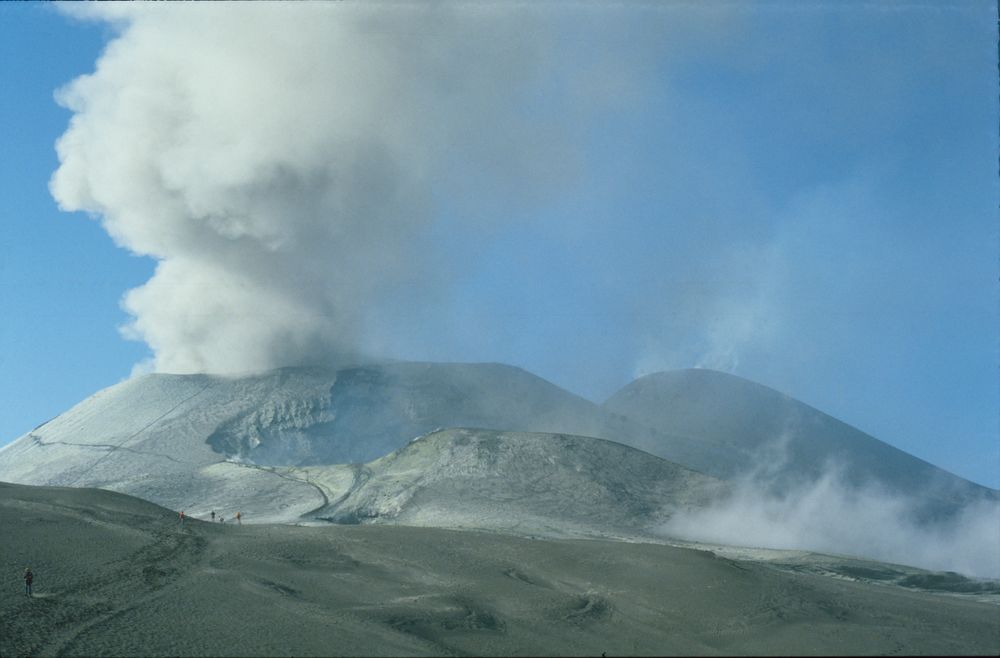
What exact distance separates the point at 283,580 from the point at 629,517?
3378 cm

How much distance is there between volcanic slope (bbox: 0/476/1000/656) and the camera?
31578 mm

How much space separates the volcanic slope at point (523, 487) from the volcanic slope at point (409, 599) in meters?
14.0

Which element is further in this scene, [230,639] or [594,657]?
[230,639]

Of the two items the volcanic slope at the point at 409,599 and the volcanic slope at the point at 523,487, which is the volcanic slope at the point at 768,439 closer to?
the volcanic slope at the point at 523,487

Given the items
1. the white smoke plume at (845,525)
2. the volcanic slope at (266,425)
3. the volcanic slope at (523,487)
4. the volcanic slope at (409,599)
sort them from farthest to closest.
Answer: the volcanic slope at (266,425) < the white smoke plume at (845,525) < the volcanic slope at (523,487) < the volcanic slope at (409,599)

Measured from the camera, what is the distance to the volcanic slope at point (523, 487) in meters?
65.2

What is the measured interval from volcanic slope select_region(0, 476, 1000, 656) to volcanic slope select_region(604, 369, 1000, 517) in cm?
5475

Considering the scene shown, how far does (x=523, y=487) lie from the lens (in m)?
72.0

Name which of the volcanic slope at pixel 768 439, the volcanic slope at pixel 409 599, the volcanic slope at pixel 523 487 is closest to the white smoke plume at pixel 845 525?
the volcanic slope at pixel 768 439

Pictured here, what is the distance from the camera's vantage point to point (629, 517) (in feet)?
224

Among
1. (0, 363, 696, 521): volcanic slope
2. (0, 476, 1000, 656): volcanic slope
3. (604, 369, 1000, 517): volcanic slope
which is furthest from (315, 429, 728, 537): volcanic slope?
(604, 369, 1000, 517): volcanic slope

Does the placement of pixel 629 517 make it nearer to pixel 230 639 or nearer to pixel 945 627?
pixel 945 627

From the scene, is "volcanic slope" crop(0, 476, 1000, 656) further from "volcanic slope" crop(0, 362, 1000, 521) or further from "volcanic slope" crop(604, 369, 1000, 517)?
"volcanic slope" crop(604, 369, 1000, 517)

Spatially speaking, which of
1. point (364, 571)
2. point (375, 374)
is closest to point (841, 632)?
point (364, 571)
